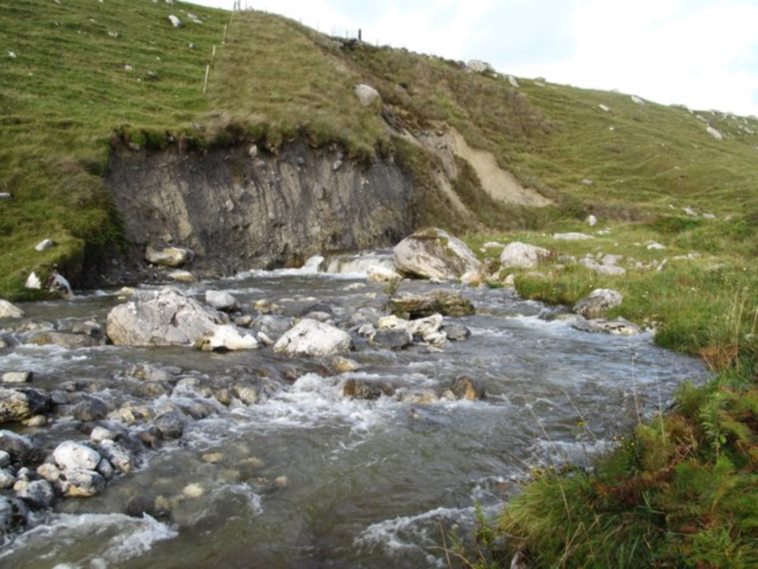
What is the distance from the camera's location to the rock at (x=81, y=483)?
316 inches

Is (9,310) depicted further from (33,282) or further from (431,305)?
(431,305)

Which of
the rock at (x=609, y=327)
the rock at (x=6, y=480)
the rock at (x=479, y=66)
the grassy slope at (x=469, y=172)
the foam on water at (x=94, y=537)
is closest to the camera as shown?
the grassy slope at (x=469, y=172)

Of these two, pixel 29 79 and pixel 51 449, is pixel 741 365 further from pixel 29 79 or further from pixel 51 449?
pixel 29 79

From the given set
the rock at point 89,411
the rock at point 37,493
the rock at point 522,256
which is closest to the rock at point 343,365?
Result: the rock at point 89,411

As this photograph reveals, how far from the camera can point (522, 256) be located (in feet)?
94.0

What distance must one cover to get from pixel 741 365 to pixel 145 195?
2652 centimetres

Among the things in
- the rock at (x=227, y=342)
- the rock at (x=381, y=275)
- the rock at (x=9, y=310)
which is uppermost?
the rock at (x=381, y=275)

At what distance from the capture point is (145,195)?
29078 millimetres

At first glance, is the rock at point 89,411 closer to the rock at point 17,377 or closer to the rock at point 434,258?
the rock at point 17,377

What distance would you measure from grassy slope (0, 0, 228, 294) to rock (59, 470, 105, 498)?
1429 cm

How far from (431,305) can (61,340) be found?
Result: 11.3m

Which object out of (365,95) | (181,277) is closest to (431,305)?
(181,277)

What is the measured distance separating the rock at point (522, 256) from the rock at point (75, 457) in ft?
71.8

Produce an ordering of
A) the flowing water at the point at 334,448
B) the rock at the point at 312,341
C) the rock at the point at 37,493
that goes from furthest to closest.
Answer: the rock at the point at 312,341 → the rock at the point at 37,493 → the flowing water at the point at 334,448
